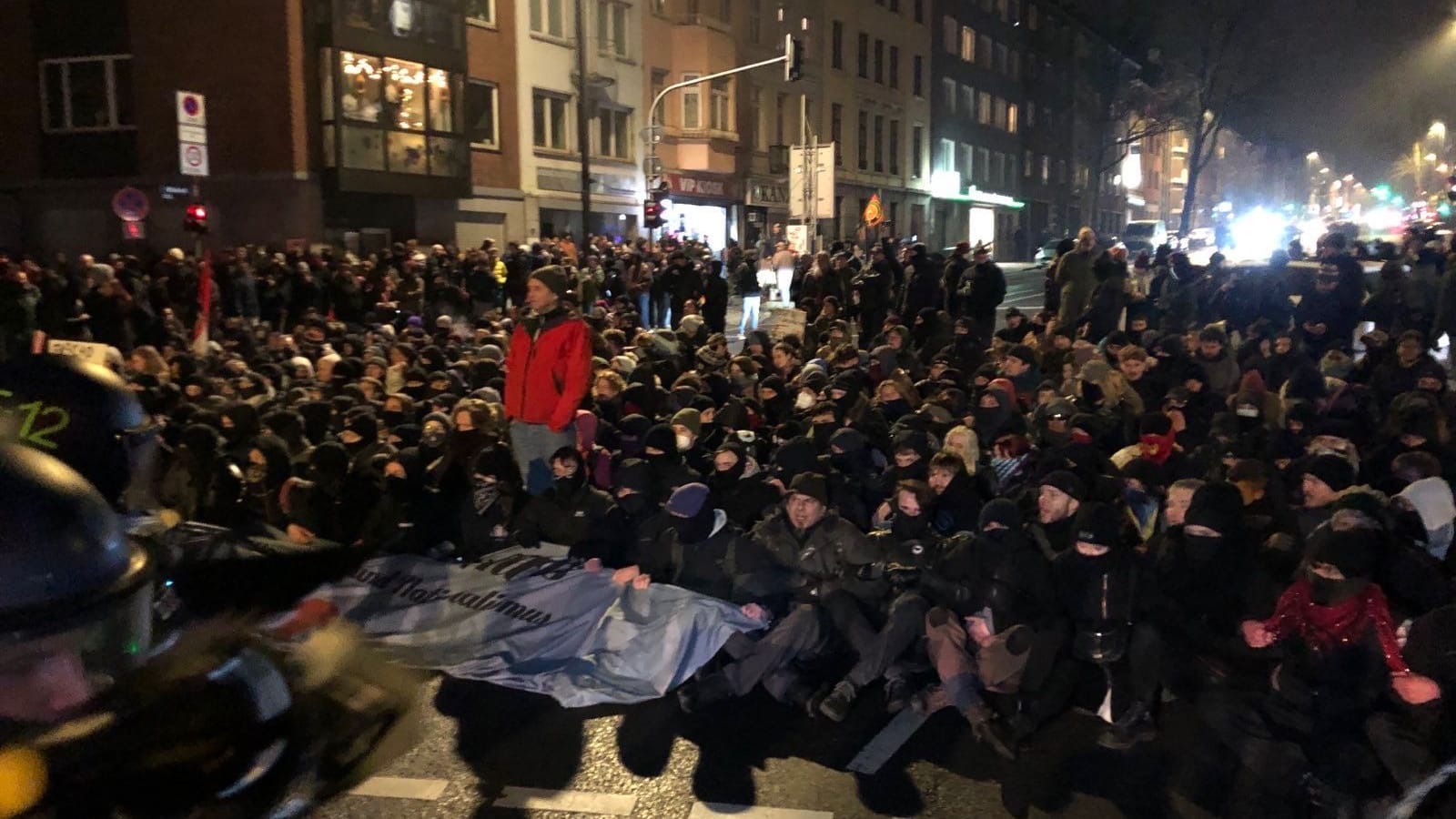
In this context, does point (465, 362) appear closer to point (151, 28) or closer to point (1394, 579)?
point (1394, 579)

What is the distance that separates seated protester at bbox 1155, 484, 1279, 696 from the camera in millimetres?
5297

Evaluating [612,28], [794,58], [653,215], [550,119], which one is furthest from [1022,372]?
[612,28]

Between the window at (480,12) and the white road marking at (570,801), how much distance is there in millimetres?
27451

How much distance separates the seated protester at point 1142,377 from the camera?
966cm

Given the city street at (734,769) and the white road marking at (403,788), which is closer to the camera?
the city street at (734,769)

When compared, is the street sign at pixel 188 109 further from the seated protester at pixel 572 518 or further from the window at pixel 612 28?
the window at pixel 612 28

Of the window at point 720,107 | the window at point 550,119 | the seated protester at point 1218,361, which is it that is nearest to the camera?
the seated protester at point 1218,361

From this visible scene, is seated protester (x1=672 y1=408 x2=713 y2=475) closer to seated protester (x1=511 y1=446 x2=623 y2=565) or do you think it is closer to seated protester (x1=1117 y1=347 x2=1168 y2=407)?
seated protester (x1=511 y1=446 x2=623 y2=565)

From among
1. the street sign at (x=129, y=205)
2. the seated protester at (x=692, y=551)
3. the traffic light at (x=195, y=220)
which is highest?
the street sign at (x=129, y=205)

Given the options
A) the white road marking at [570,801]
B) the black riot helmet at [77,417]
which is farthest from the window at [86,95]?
the black riot helmet at [77,417]

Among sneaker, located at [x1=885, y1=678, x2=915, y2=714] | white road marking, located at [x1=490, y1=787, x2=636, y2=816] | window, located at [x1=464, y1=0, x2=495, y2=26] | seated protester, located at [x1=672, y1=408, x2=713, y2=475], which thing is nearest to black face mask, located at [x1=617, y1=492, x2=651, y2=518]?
seated protester, located at [x1=672, y1=408, x2=713, y2=475]

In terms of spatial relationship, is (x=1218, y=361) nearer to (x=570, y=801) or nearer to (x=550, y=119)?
(x=570, y=801)

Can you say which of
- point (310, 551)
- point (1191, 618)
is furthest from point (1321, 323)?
point (310, 551)

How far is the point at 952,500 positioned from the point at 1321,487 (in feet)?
6.26
